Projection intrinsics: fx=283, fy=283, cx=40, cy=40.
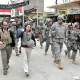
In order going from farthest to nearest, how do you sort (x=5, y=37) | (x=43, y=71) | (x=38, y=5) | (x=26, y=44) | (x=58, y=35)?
(x=38, y=5)
(x=58, y=35)
(x=43, y=71)
(x=5, y=37)
(x=26, y=44)

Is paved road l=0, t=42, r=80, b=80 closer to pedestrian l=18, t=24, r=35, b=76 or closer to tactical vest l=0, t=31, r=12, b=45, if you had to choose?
pedestrian l=18, t=24, r=35, b=76

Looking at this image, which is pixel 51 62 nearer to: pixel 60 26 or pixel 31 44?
pixel 60 26

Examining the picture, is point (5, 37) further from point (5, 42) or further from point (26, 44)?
point (26, 44)

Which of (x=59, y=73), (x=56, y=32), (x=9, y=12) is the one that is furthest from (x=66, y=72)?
(x=9, y=12)

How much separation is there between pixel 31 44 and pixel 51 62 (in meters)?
3.03

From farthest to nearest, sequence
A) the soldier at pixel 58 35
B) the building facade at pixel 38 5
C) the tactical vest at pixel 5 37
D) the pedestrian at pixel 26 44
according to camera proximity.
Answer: the building facade at pixel 38 5
the soldier at pixel 58 35
the tactical vest at pixel 5 37
the pedestrian at pixel 26 44

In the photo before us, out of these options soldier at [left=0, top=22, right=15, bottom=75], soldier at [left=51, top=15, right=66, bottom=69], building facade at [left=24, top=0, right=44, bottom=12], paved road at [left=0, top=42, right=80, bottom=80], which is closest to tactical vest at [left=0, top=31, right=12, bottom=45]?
soldier at [left=0, top=22, right=15, bottom=75]

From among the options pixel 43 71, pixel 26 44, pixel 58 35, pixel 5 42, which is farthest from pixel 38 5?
pixel 26 44

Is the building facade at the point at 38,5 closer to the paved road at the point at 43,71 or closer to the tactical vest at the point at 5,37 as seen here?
the paved road at the point at 43,71

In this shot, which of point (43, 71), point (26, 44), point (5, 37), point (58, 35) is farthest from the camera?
point (58, 35)

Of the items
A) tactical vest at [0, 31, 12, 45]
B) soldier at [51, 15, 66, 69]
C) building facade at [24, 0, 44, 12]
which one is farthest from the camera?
building facade at [24, 0, 44, 12]

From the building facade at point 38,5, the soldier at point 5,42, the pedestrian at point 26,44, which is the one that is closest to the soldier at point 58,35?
the pedestrian at point 26,44

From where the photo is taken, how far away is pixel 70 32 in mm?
11484

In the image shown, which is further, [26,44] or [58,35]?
[58,35]
